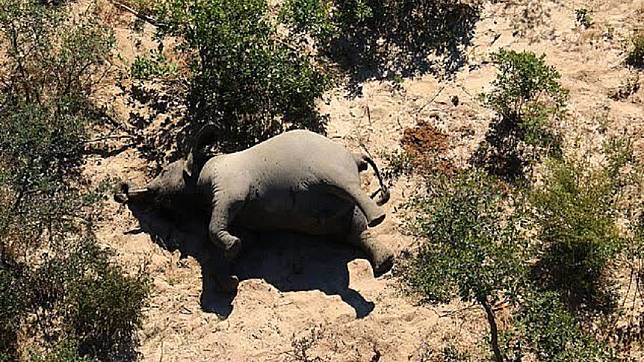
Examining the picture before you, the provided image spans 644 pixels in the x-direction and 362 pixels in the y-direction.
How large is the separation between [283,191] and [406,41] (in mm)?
3264

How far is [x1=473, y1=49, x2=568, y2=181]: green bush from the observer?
26.7 ft

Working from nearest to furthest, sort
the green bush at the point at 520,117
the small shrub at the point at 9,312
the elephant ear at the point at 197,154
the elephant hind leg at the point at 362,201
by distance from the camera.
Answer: the small shrub at the point at 9,312 → the elephant hind leg at the point at 362,201 → the elephant ear at the point at 197,154 → the green bush at the point at 520,117

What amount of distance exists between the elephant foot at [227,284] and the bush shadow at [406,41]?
293 cm

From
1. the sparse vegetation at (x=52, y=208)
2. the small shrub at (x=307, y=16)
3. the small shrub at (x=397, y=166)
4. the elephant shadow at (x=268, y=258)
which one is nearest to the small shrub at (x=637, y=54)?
the small shrub at (x=397, y=166)

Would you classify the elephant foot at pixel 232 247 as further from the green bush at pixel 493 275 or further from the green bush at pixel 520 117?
the green bush at pixel 520 117

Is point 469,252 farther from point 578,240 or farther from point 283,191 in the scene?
point 283,191

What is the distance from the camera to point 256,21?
7.96 metres

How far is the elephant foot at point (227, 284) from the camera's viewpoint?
273 inches

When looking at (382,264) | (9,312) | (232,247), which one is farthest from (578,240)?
(9,312)

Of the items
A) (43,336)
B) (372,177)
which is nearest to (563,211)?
(372,177)

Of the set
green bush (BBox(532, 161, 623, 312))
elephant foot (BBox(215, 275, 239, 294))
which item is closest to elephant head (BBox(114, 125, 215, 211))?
elephant foot (BBox(215, 275, 239, 294))

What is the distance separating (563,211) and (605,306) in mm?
919

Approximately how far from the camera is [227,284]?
6941mm

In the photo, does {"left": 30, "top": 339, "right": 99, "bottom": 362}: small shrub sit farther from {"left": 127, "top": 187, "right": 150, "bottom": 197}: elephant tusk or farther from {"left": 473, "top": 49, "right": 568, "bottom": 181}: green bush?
{"left": 473, "top": 49, "right": 568, "bottom": 181}: green bush
